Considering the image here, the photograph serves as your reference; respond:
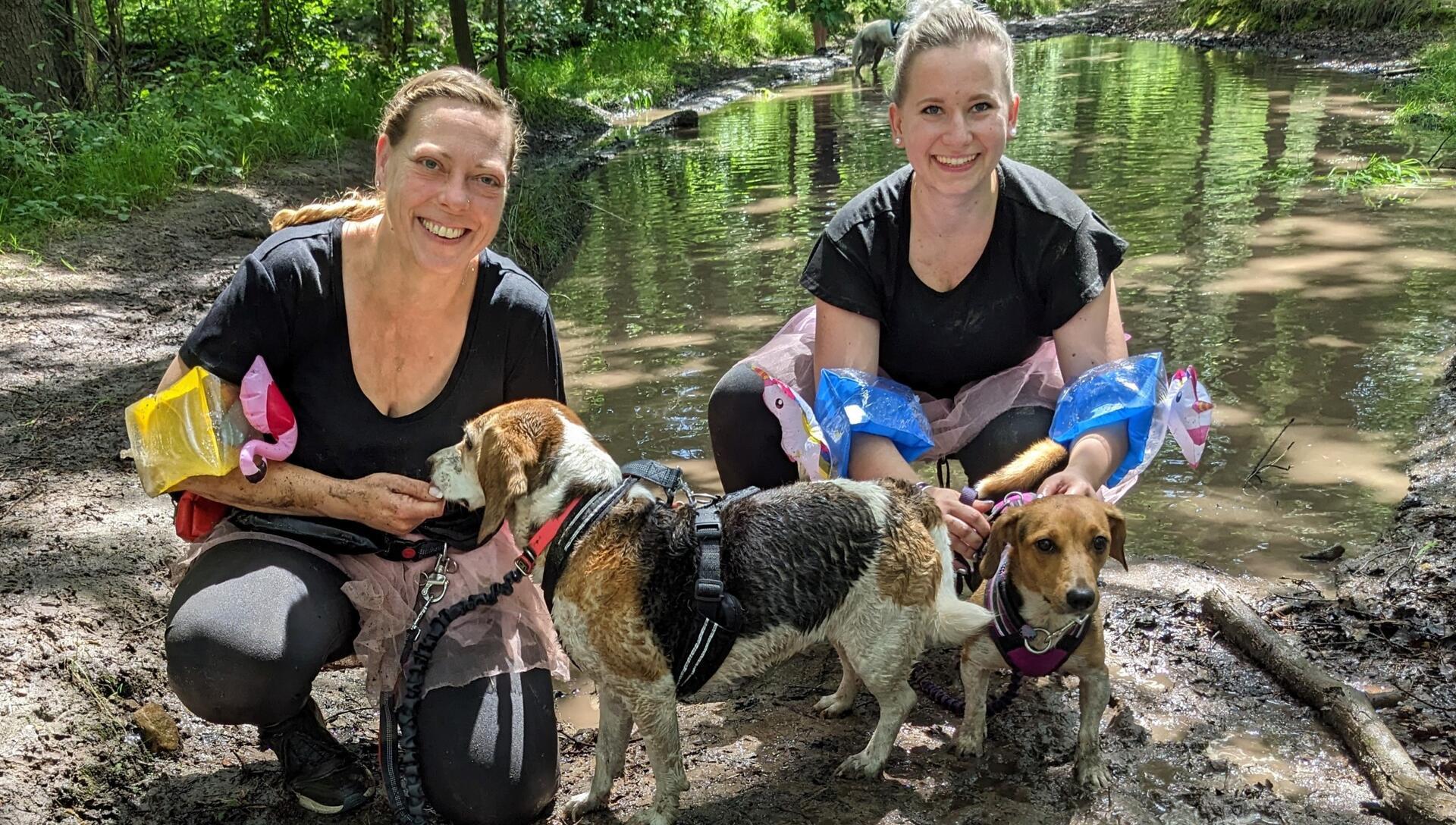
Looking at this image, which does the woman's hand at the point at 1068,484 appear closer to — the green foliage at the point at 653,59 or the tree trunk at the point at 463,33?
the tree trunk at the point at 463,33

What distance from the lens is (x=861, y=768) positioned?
3373mm

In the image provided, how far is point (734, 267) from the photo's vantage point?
31.6ft

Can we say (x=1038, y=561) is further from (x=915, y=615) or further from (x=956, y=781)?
(x=956, y=781)

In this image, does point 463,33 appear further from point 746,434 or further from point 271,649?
point 271,649

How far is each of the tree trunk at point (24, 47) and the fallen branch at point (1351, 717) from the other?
10768 millimetres

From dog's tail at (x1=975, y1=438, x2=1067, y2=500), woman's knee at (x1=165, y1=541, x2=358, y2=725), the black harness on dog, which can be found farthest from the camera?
dog's tail at (x1=975, y1=438, x2=1067, y2=500)

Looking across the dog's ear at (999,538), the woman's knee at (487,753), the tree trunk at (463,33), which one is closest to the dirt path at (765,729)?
the woman's knee at (487,753)

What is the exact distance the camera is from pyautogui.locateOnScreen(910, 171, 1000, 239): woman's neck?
152 inches

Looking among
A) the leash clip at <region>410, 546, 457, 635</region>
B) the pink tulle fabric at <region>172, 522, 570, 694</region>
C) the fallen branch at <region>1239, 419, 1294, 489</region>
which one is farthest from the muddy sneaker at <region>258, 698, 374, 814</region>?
the fallen branch at <region>1239, 419, 1294, 489</region>

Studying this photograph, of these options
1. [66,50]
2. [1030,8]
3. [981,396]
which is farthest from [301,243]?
[1030,8]

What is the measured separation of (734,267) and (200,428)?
6788 mm

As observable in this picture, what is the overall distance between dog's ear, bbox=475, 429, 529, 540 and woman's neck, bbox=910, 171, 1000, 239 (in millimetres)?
1773

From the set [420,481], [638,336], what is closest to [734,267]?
[638,336]

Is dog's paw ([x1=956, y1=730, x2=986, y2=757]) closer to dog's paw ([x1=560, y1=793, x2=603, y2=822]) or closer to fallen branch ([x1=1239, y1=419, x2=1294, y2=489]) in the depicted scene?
dog's paw ([x1=560, y1=793, x2=603, y2=822])
